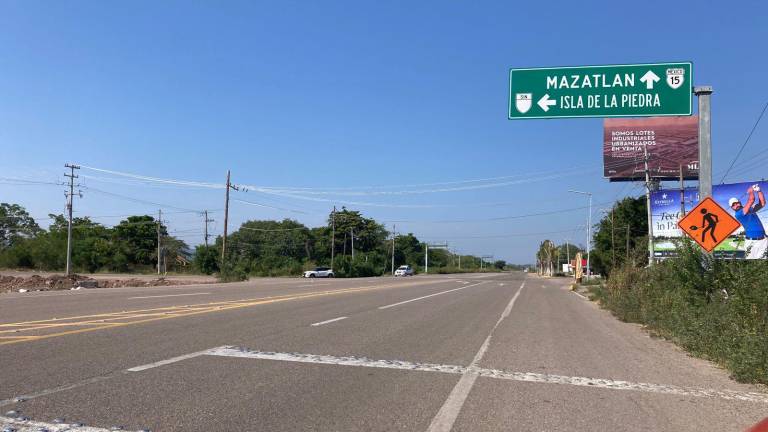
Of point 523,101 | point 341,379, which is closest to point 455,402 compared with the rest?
point 341,379

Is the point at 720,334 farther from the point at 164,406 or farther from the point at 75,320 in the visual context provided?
the point at 75,320

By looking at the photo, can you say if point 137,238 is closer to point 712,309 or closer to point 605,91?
point 605,91

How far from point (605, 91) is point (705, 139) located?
3.09 meters

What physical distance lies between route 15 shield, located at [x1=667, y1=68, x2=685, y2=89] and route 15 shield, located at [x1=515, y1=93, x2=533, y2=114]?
346 cm

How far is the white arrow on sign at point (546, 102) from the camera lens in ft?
51.8

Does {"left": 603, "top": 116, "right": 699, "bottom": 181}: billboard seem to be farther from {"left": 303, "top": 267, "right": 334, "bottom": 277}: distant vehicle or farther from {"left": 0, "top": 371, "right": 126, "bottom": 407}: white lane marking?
{"left": 0, "top": 371, "right": 126, "bottom": 407}: white lane marking

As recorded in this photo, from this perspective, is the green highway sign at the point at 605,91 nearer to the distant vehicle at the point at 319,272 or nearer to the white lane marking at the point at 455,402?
the white lane marking at the point at 455,402

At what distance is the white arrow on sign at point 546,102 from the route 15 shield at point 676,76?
9.46 ft

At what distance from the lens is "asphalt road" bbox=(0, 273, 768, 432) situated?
6047 millimetres

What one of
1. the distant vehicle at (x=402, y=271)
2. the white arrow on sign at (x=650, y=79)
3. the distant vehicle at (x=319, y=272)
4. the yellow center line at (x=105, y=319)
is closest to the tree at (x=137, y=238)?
the distant vehicle at (x=319, y=272)

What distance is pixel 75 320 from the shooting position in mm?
13531

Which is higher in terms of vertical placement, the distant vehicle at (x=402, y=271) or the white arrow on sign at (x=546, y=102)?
the white arrow on sign at (x=546, y=102)

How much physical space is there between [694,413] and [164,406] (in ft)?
19.0

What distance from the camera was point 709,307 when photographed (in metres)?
12.7
